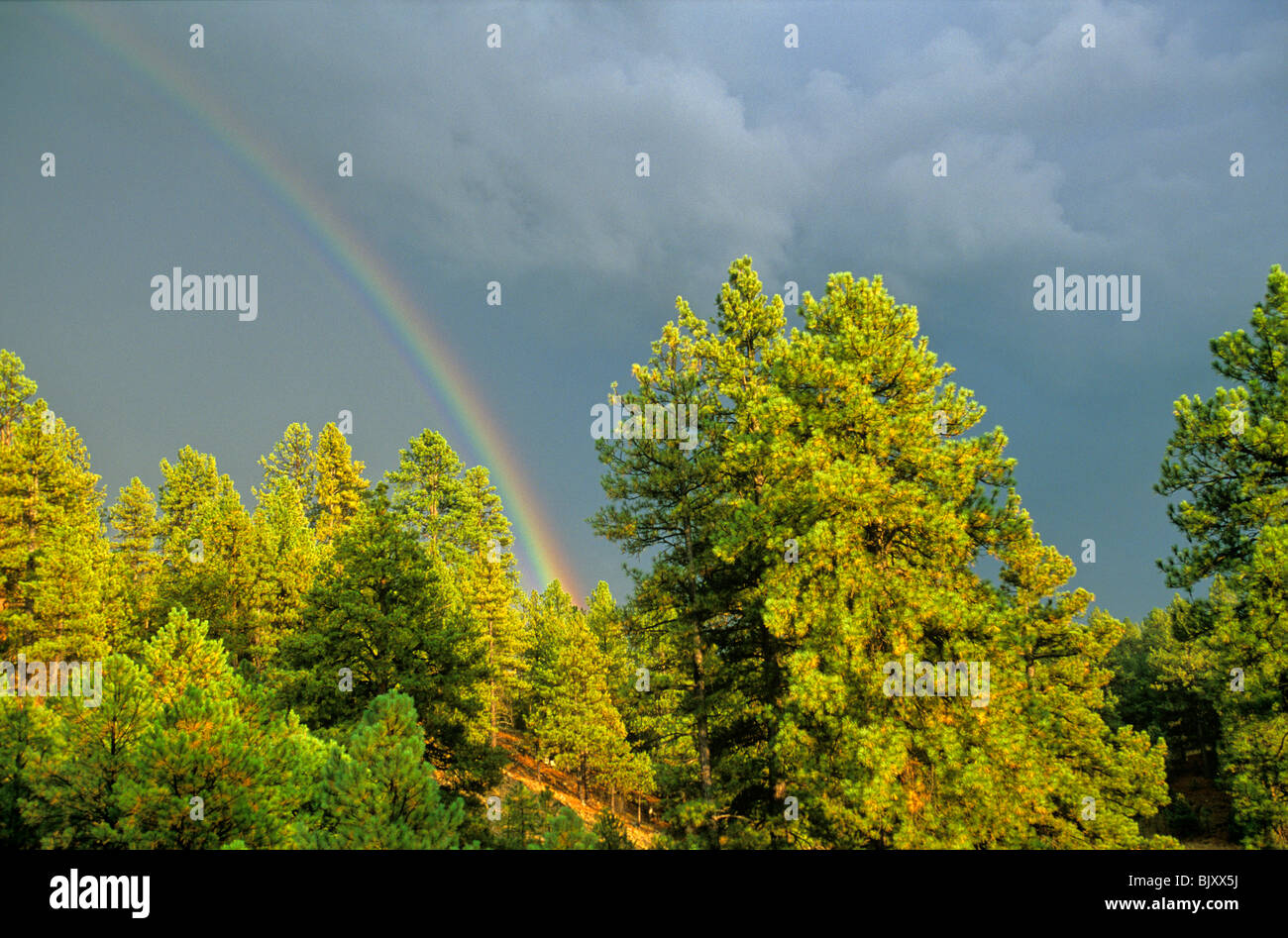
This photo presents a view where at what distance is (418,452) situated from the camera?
4353 centimetres

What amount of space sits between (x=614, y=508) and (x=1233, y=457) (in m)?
15.4

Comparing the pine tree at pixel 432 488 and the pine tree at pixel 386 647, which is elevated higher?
the pine tree at pixel 432 488

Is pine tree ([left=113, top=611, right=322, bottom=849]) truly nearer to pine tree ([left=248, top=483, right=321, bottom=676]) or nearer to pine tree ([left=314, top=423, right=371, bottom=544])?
pine tree ([left=248, top=483, right=321, bottom=676])

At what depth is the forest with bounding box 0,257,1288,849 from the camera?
30.2 ft

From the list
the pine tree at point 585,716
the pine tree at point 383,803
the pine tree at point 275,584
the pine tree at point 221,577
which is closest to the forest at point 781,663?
the pine tree at point 383,803

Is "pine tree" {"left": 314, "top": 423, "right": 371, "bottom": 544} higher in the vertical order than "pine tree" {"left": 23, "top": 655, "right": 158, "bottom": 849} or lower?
higher

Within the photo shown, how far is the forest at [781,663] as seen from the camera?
30.2 ft

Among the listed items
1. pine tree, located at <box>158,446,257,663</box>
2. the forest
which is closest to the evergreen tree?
the forest

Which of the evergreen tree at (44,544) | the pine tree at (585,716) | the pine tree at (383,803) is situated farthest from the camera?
the pine tree at (585,716)

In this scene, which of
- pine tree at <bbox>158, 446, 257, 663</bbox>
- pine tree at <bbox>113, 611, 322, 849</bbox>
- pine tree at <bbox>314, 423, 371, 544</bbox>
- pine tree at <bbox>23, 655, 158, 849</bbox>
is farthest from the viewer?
pine tree at <bbox>314, 423, 371, 544</bbox>

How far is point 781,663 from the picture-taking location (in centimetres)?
1600

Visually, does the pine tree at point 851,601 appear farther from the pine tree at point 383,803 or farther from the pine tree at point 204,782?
the pine tree at point 204,782
